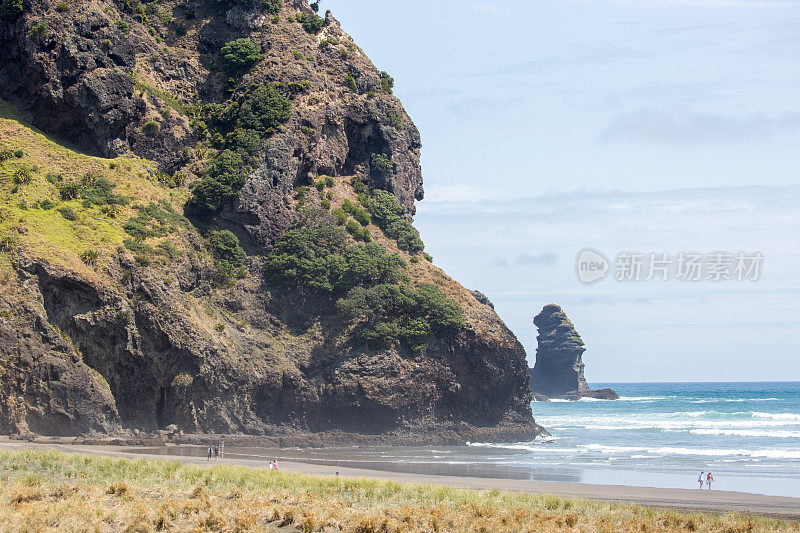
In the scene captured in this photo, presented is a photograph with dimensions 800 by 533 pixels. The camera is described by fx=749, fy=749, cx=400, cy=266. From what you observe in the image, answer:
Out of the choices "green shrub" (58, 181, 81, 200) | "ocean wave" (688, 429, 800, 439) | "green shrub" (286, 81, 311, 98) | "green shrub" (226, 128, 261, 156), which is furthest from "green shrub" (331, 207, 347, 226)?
"ocean wave" (688, 429, 800, 439)

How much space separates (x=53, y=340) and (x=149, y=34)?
4169 centimetres

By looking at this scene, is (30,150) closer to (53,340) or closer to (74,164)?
(74,164)

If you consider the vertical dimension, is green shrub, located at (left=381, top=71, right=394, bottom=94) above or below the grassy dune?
above

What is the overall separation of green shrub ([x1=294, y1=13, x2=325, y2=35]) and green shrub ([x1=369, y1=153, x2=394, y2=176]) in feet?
55.1

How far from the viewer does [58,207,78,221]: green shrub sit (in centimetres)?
5569

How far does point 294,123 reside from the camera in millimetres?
71375

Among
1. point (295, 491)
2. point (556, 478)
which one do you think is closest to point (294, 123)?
point (556, 478)

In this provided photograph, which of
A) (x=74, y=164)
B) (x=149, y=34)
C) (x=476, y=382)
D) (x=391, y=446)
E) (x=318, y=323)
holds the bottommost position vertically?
(x=391, y=446)

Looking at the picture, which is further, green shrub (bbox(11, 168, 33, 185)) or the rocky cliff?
green shrub (bbox(11, 168, 33, 185))

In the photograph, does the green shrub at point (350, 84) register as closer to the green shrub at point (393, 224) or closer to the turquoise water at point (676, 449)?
the green shrub at point (393, 224)

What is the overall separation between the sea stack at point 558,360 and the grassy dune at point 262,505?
408ft

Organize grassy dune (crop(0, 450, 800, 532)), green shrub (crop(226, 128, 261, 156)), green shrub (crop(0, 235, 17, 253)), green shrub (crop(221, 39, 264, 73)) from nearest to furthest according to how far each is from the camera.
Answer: grassy dune (crop(0, 450, 800, 532))
green shrub (crop(0, 235, 17, 253))
green shrub (crop(226, 128, 261, 156))
green shrub (crop(221, 39, 264, 73))

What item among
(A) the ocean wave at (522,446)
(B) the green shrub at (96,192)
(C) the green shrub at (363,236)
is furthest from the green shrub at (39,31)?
(A) the ocean wave at (522,446)

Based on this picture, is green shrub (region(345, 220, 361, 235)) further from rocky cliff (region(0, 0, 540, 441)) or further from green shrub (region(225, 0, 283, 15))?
green shrub (region(225, 0, 283, 15))
